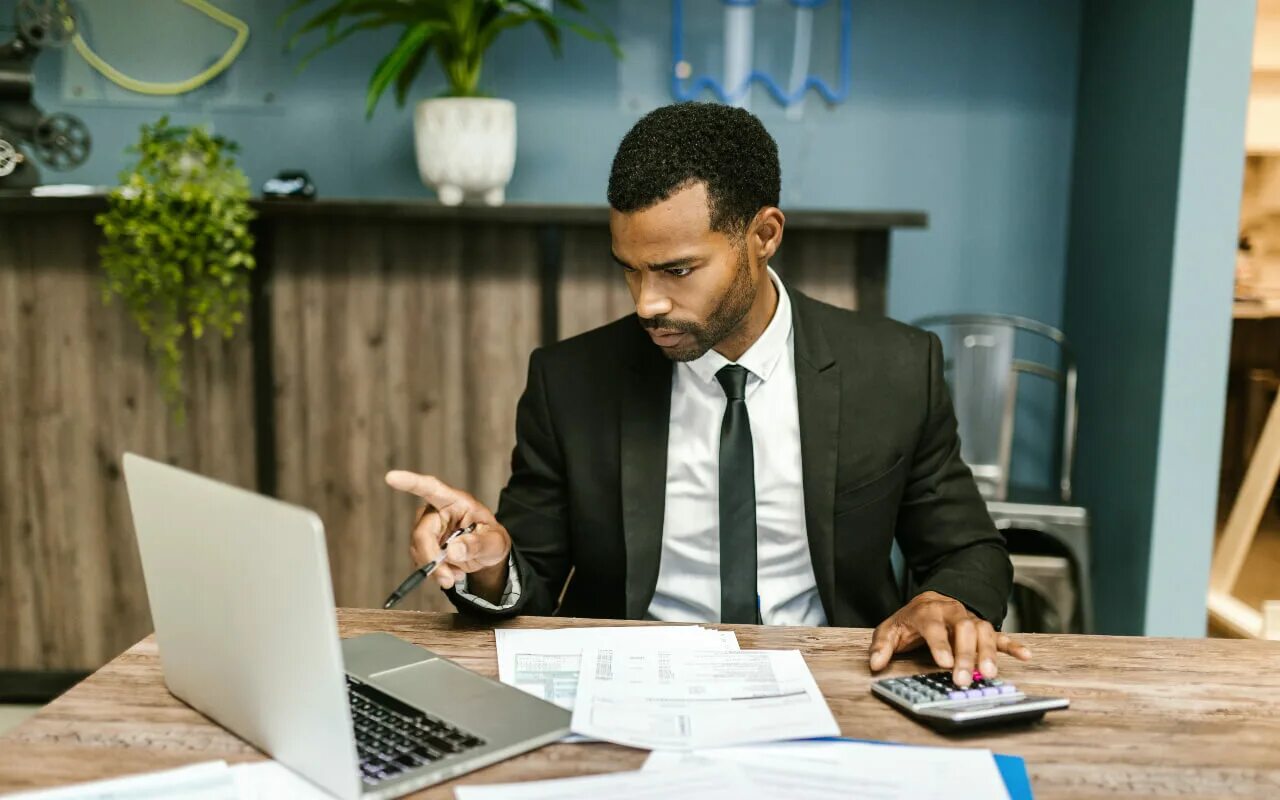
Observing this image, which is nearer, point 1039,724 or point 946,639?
point 1039,724

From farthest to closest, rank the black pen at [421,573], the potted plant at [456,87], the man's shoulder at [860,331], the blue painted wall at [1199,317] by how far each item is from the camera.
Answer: the potted plant at [456,87] → the blue painted wall at [1199,317] → the man's shoulder at [860,331] → the black pen at [421,573]

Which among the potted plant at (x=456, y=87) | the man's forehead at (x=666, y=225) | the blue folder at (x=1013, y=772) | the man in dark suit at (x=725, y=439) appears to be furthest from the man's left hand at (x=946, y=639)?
the potted plant at (x=456, y=87)

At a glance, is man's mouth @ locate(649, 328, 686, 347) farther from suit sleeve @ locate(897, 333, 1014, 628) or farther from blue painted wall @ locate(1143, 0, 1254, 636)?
blue painted wall @ locate(1143, 0, 1254, 636)

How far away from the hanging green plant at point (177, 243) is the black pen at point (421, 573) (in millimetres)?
1565

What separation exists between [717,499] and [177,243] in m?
1.70

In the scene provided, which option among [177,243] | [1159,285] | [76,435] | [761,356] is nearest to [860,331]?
[761,356]

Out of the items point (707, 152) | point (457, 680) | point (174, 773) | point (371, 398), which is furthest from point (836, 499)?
point (371, 398)

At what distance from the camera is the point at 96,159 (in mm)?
3166

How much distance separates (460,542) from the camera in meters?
1.28

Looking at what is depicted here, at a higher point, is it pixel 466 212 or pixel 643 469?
pixel 466 212

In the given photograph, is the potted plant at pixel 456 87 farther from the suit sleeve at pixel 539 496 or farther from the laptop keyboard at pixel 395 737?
the laptop keyboard at pixel 395 737

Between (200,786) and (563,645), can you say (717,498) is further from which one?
(200,786)

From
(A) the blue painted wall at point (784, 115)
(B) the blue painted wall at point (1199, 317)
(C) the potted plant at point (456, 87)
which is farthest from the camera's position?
(A) the blue painted wall at point (784, 115)

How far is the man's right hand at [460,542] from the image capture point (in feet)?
4.15
